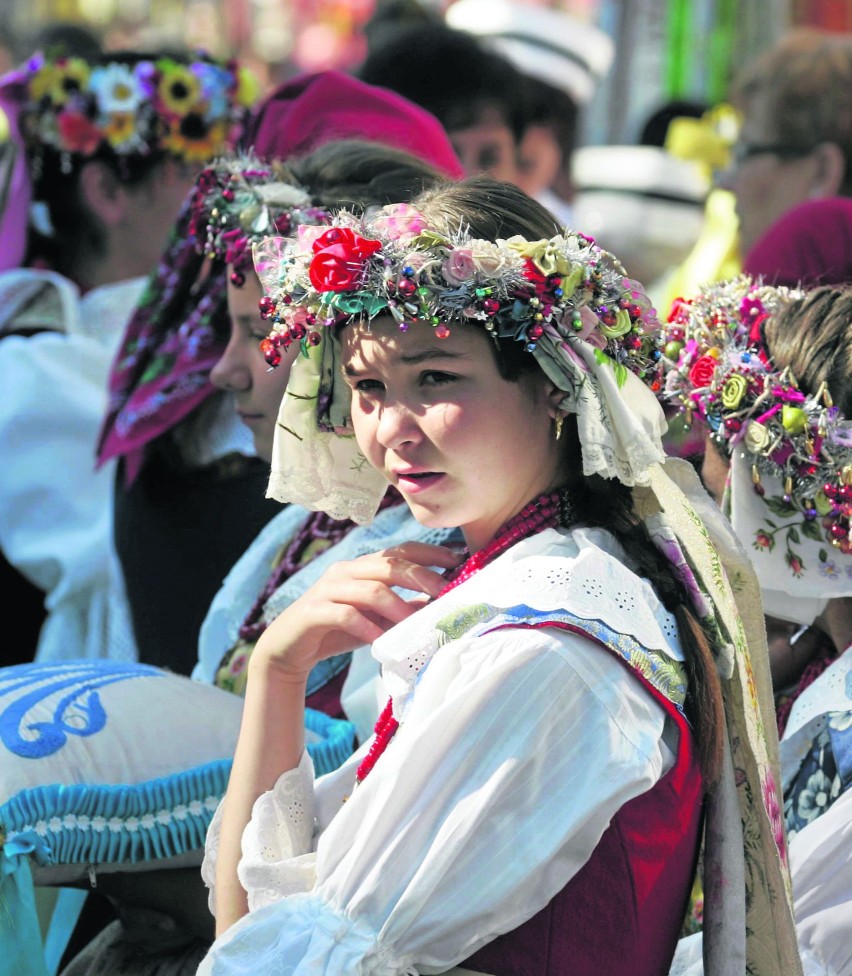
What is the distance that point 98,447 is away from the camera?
321 centimetres

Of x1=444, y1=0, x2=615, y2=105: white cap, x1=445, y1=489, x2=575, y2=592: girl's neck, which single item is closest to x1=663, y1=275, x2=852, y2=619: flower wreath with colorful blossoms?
x1=445, y1=489, x2=575, y2=592: girl's neck

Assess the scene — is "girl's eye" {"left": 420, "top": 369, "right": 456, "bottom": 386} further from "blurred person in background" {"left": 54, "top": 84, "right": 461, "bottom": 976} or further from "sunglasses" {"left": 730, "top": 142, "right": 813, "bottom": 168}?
"sunglasses" {"left": 730, "top": 142, "right": 813, "bottom": 168}

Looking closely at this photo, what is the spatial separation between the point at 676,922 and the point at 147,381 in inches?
71.3

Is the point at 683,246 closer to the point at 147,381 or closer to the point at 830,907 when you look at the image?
the point at 147,381

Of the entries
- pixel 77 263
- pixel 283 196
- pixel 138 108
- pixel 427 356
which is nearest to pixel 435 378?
pixel 427 356

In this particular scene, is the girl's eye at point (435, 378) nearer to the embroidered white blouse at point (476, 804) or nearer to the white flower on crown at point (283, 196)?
the embroidered white blouse at point (476, 804)

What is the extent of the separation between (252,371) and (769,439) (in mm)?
921

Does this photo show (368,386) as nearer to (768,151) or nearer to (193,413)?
(193,413)

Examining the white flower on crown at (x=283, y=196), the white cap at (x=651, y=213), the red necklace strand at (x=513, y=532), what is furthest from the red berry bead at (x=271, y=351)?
the white cap at (x=651, y=213)

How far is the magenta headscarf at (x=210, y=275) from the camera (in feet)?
9.57

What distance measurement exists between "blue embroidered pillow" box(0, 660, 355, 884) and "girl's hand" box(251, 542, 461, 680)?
30 centimetres

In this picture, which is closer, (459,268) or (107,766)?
(459,268)

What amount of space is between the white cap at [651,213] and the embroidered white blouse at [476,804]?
433 centimetres

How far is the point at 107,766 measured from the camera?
195cm
